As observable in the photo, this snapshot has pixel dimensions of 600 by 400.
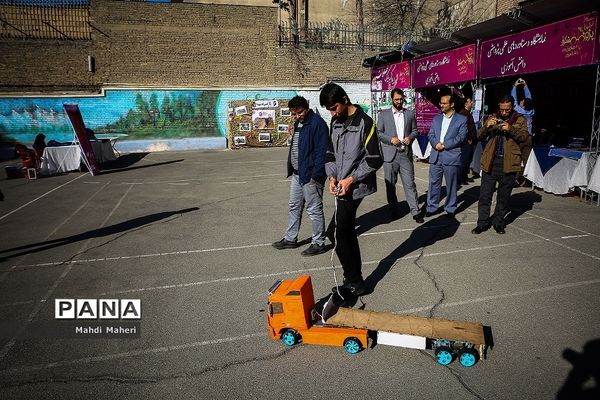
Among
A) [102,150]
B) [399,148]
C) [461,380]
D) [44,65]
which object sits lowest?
[461,380]

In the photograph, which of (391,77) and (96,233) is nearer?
(96,233)

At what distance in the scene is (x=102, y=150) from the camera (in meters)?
16.0

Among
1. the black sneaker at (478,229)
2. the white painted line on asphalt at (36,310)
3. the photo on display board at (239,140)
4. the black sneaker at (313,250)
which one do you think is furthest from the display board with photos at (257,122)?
the black sneaker at (313,250)

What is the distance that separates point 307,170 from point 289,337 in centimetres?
233

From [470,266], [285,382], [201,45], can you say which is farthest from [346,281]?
[201,45]

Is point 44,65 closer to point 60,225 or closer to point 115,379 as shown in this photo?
point 60,225

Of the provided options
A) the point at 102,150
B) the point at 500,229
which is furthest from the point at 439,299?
the point at 102,150

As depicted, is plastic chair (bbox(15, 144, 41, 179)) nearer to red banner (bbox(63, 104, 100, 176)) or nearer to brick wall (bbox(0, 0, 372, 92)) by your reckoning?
red banner (bbox(63, 104, 100, 176))

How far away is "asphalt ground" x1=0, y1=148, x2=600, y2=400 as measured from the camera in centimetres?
296

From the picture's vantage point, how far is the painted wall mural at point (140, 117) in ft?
62.5

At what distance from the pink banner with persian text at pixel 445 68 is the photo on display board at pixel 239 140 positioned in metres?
9.47

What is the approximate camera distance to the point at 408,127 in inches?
273

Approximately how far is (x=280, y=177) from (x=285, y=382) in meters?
9.26

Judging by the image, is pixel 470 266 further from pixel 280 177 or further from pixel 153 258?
pixel 280 177
